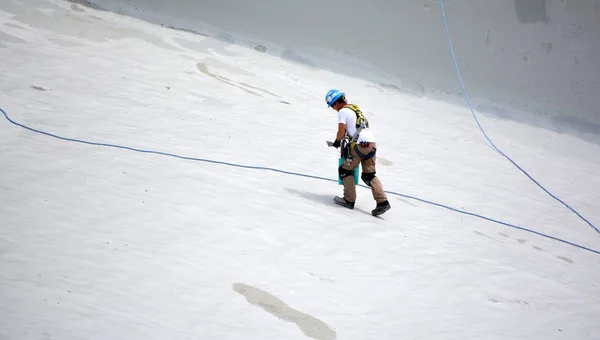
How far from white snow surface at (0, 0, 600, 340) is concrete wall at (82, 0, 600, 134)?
14.5 ft

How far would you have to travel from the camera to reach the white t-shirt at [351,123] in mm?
5348

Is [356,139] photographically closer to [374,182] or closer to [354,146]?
[354,146]

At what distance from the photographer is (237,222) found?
4.55 m

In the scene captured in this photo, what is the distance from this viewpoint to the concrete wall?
45.5ft

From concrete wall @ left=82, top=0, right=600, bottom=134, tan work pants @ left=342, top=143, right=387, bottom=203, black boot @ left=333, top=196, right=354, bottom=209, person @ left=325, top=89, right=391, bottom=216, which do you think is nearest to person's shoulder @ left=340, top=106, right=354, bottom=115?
person @ left=325, top=89, right=391, bottom=216

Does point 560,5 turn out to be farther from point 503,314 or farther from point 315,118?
point 503,314

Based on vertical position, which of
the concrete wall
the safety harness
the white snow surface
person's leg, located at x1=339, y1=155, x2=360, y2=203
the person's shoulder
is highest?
the concrete wall

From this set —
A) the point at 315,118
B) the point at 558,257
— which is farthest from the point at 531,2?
the point at 558,257

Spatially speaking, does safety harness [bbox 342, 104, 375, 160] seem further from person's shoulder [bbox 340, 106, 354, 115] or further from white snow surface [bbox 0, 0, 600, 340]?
white snow surface [bbox 0, 0, 600, 340]

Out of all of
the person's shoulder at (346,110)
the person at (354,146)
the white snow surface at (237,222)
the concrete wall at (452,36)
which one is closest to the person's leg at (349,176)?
the person at (354,146)

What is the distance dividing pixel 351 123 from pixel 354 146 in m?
0.21

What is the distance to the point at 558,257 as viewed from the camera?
5828mm

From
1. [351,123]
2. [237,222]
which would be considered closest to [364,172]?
[351,123]

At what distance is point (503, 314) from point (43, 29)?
8.41m
